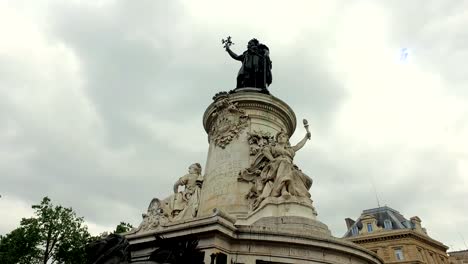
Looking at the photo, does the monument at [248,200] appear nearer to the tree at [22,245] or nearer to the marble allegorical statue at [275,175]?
the marble allegorical statue at [275,175]

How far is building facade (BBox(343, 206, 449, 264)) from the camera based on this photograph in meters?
33.1

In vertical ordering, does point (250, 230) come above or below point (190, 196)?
below

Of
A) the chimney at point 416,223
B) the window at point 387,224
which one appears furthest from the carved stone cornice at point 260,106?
the chimney at point 416,223

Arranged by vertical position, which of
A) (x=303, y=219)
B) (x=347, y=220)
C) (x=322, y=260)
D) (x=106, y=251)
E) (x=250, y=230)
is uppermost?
(x=347, y=220)

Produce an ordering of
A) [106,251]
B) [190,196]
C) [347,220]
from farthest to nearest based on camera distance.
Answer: [347,220], [190,196], [106,251]

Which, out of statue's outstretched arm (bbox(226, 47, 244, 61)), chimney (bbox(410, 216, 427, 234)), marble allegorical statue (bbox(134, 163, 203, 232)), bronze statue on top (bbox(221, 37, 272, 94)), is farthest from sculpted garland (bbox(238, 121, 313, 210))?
chimney (bbox(410, 216, 427, 234))

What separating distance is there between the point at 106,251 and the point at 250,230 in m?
3.58

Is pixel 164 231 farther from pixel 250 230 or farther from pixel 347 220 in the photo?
pixel 347 220

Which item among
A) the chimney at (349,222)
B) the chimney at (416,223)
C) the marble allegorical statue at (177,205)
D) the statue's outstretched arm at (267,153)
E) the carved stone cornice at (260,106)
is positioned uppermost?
the chimney at (349,222)

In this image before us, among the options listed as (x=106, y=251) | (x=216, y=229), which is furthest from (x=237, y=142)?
(x=106, y=251)

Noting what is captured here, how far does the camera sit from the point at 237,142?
13617 mm

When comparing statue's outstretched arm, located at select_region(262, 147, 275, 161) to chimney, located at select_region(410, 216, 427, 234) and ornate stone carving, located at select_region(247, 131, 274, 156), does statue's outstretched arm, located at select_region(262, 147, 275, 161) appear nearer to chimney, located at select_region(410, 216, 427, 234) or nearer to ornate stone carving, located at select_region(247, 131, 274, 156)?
ornate stone carving, located at select_region(247, 131, 274, 156)

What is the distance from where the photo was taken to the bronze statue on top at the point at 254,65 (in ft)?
58.0

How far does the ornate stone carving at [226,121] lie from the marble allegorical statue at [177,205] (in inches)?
69.2
